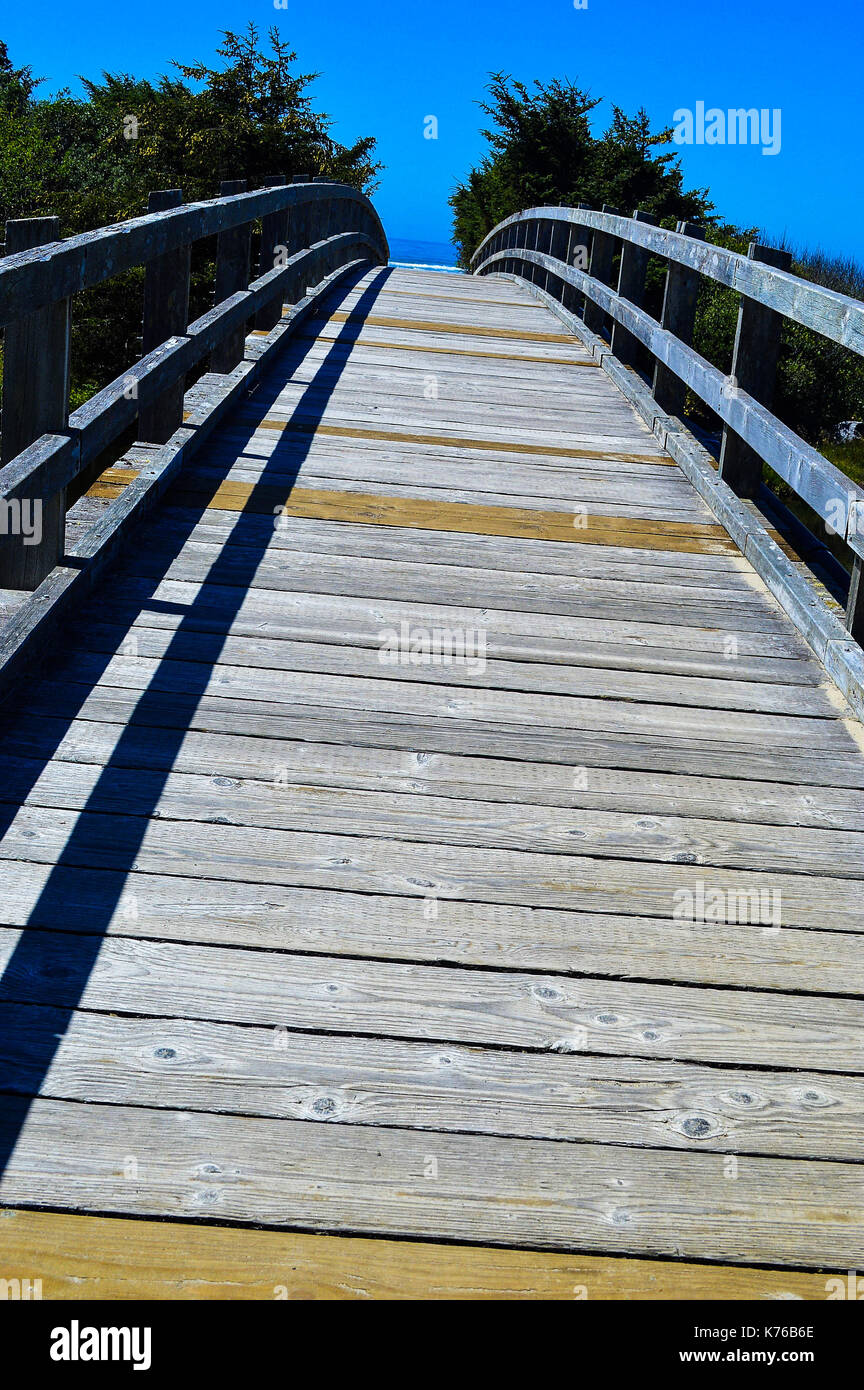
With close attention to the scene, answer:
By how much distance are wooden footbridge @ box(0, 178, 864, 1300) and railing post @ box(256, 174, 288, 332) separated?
258cm

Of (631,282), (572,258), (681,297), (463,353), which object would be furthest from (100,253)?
(572,258)

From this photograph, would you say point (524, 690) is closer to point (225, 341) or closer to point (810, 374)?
point (225, 341)

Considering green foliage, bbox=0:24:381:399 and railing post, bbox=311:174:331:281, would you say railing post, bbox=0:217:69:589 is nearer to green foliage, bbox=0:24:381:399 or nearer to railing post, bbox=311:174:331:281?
railing post, bbox=311:174:331:281

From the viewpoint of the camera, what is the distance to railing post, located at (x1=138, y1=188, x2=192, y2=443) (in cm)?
508

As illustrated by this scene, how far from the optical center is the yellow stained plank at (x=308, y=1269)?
185 cm

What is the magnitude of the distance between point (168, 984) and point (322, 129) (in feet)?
111

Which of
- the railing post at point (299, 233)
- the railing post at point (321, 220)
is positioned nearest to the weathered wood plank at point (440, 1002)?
the railing post at point (299, 233)

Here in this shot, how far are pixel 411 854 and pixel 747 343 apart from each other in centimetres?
302

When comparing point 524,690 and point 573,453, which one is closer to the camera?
point 524,690

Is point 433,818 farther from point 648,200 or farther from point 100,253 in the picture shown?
point 648,200

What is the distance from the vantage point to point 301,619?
4223 millimetres

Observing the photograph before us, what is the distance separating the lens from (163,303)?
512 cm

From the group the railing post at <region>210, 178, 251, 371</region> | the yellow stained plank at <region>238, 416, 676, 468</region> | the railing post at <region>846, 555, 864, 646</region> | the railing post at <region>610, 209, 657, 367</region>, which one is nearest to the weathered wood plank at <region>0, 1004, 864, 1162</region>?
the railing post at <region>846, 555, 864, 646</region>
